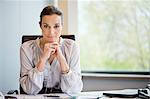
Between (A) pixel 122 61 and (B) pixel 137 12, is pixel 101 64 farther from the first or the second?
(B) pixel 137 12

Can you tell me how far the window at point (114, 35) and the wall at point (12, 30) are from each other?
24.5 inches

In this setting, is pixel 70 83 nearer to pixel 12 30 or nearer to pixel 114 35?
pixel 12 30

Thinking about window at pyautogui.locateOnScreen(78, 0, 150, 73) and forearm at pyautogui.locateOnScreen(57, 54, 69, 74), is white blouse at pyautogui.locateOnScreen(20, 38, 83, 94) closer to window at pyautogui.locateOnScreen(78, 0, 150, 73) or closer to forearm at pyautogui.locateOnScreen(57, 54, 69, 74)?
forearm at pyautogui.locateOnScreen(57, 54, 69, 74)

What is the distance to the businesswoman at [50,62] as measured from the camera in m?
1.69

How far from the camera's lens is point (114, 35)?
117 inches

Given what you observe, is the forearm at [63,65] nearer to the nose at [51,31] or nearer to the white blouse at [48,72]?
the white blouse at [48,72]

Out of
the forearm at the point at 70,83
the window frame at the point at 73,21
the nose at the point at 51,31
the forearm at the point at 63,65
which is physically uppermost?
the window frame at the point at 73,21

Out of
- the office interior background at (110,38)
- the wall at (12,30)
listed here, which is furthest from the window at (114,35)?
the wall at (12,30)

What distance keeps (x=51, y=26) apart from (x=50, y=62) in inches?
10.2

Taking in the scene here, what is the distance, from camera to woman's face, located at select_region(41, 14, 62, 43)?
1751mm

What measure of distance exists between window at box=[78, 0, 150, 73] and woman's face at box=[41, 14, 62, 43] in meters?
1.26

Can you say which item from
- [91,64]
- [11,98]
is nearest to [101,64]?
[91,64]

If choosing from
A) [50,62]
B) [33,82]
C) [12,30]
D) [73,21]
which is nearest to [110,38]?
[73,21]

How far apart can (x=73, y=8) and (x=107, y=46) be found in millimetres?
570
